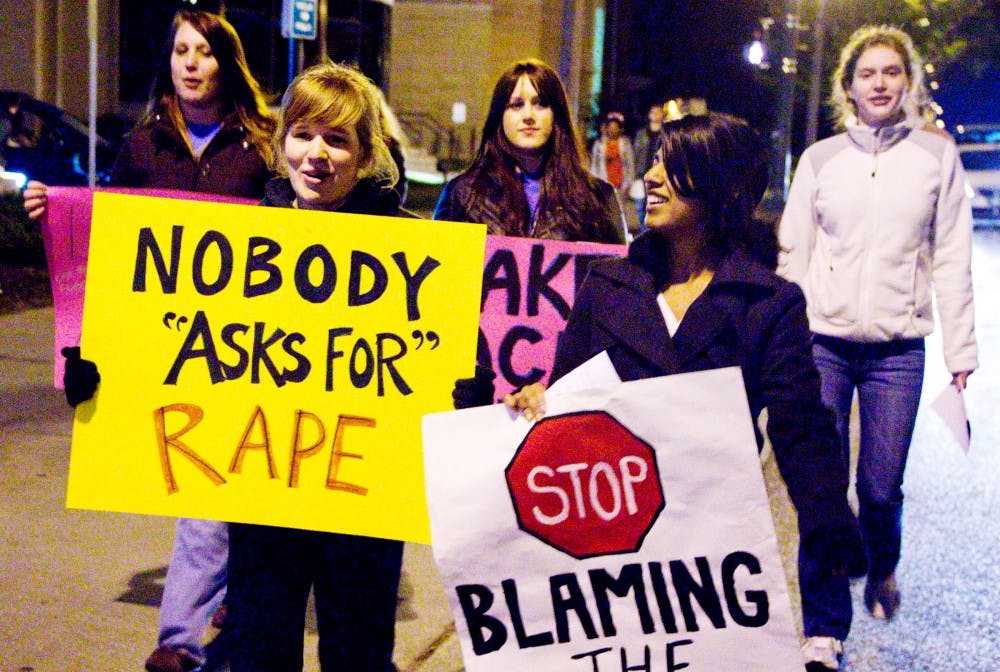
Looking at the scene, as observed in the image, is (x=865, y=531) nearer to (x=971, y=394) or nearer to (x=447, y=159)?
(x=971, y=394)

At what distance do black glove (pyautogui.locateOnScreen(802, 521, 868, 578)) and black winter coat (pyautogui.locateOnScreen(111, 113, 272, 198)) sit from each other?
217 centimetres

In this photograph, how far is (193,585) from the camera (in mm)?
4152

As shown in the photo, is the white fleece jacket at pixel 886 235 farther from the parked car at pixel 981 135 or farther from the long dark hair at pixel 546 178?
the parked car at pixel 981 135

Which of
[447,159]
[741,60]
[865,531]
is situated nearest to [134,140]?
[865,531]

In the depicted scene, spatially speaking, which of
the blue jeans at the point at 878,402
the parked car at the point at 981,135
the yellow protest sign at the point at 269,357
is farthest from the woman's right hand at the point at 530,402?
the parked car at the point at 981,135

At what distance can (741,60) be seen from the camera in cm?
4606

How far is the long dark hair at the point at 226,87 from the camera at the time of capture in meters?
4.38

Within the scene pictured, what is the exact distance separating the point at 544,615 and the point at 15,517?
3.79m

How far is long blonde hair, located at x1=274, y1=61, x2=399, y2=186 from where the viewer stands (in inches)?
130

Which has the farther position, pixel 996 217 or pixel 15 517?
pixel 996 217

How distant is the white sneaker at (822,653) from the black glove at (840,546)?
148cm

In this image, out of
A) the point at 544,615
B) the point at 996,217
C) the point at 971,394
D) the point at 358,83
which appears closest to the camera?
the point at 544,615

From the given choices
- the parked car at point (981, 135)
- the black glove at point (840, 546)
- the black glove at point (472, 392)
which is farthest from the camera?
the parked car at point (981, 135)

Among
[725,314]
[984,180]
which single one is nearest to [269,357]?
[725,314]
